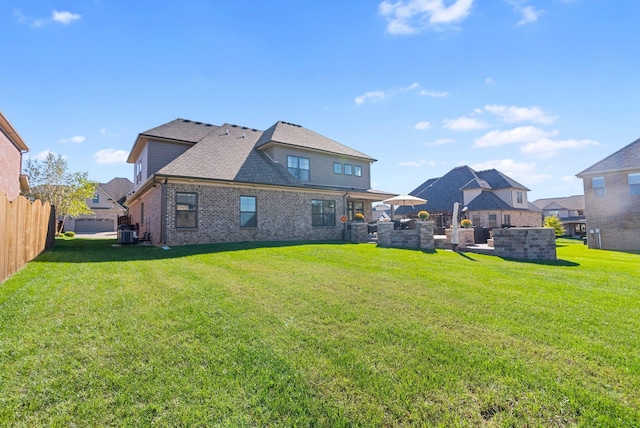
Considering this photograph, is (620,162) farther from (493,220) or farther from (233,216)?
(233,216)

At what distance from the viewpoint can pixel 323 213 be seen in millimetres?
17422

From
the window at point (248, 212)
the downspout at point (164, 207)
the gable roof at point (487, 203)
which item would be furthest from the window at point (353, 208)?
the gable roof at point (487, 203)

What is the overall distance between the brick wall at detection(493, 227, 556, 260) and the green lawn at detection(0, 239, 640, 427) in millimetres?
3895

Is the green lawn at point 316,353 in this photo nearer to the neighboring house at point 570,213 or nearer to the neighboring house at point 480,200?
the neighboring house at point 480,200

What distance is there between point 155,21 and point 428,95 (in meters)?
10.1

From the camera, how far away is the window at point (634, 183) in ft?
58.2

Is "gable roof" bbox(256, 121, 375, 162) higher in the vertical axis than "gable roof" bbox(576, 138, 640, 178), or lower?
higher

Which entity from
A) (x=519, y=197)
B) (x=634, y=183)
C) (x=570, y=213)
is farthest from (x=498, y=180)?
(x=570, y=213)

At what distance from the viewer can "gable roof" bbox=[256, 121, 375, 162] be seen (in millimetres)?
17953

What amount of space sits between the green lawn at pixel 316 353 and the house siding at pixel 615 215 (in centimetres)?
1638

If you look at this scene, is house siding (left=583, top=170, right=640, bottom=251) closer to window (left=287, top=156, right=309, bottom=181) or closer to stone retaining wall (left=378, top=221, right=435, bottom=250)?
stone retaining wall (left=378, top=221, right=435, bottom=250)

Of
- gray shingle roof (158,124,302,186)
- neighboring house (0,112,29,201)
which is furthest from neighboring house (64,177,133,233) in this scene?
gray shingle roof (158,124,302,186)

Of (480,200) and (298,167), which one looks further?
(480,200)

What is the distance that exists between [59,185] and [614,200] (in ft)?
146
